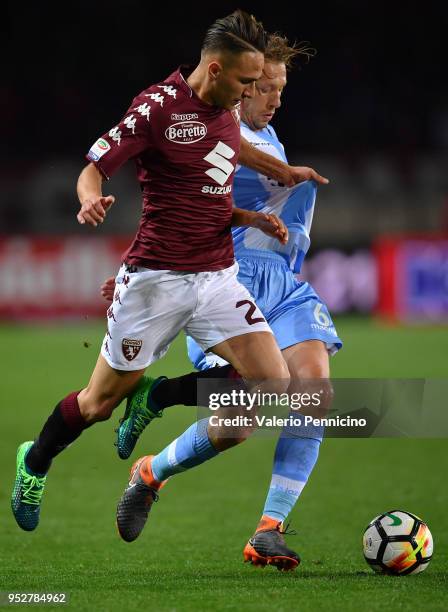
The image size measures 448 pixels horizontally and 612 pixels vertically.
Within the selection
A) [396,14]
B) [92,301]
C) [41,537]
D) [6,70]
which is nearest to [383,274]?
[92,301]

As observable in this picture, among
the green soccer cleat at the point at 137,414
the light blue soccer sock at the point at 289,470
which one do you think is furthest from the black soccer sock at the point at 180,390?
the light blue soccer sock at the point at 289,470

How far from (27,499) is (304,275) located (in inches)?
527

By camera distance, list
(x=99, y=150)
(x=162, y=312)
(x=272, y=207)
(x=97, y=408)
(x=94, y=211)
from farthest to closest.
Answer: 1. (x=272, y=207)
2. (x=97, y=408)
3. (x=162, y=312)
4. (x=99, y=150)
5. (x=94, y=211)

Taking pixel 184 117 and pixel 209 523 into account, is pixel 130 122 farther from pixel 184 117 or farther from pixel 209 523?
pixel 209 523

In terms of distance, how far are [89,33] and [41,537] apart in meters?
20.1

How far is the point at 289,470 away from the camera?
5.14 metres

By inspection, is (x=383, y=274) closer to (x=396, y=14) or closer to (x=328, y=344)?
(x=396, y=14)

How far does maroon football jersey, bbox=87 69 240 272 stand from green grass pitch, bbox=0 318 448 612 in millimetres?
1407

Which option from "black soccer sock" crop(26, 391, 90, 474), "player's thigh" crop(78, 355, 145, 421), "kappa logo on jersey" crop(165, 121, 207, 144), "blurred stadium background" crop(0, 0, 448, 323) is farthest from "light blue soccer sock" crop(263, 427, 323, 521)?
"blurred stadium background" crop(0, 0, 448, 323)

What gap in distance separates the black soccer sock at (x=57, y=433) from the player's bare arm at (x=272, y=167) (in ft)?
4.52

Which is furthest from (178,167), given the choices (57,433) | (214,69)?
(57,433)

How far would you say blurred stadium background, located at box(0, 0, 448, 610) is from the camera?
5.01 metres

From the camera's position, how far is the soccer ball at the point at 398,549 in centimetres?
469

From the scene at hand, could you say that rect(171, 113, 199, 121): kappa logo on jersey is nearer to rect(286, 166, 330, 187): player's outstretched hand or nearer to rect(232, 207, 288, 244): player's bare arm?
rect(232, 207, 288, 244): player's bare arm
